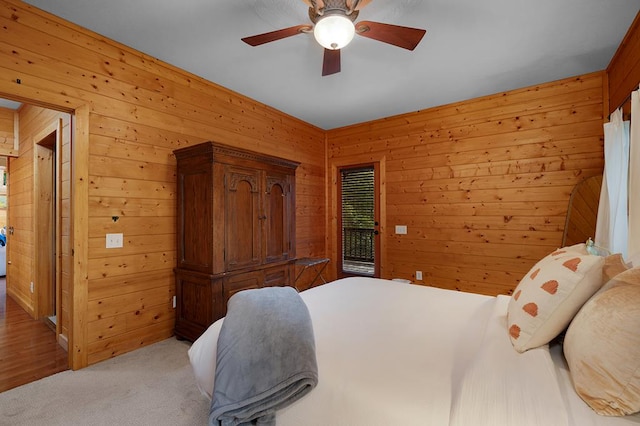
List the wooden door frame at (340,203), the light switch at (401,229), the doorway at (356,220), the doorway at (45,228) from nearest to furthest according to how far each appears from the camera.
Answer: the doorway at (45,228)
the light switch at (401,229)
the wooden door frame at (340,203)
the doorway at (356,220)

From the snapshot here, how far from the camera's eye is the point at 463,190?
3625 mm

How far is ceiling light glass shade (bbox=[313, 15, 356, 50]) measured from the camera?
163cm

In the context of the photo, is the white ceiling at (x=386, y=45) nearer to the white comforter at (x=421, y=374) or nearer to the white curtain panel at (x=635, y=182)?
the white curtain panel at (x=635, y=182)

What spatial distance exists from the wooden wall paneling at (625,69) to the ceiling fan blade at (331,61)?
218 cm

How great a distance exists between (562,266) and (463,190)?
2635 mm

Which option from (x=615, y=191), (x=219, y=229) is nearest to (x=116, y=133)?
(x=219, y=229)

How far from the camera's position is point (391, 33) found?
180cm

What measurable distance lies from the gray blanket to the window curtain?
2182 millimetres

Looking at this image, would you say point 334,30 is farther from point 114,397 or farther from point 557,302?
point 114,397

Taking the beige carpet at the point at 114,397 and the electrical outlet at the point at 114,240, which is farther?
the electrical outlet at the point at 114,240

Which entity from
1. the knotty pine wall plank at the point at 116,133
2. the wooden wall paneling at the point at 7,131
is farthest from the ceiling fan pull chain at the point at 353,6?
the wooden wall paneling at the point at 7,131

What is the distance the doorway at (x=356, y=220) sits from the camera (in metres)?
4.56

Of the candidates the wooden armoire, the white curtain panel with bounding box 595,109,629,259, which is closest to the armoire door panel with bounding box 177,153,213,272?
the wooden armoire

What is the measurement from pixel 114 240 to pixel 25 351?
1288mm
